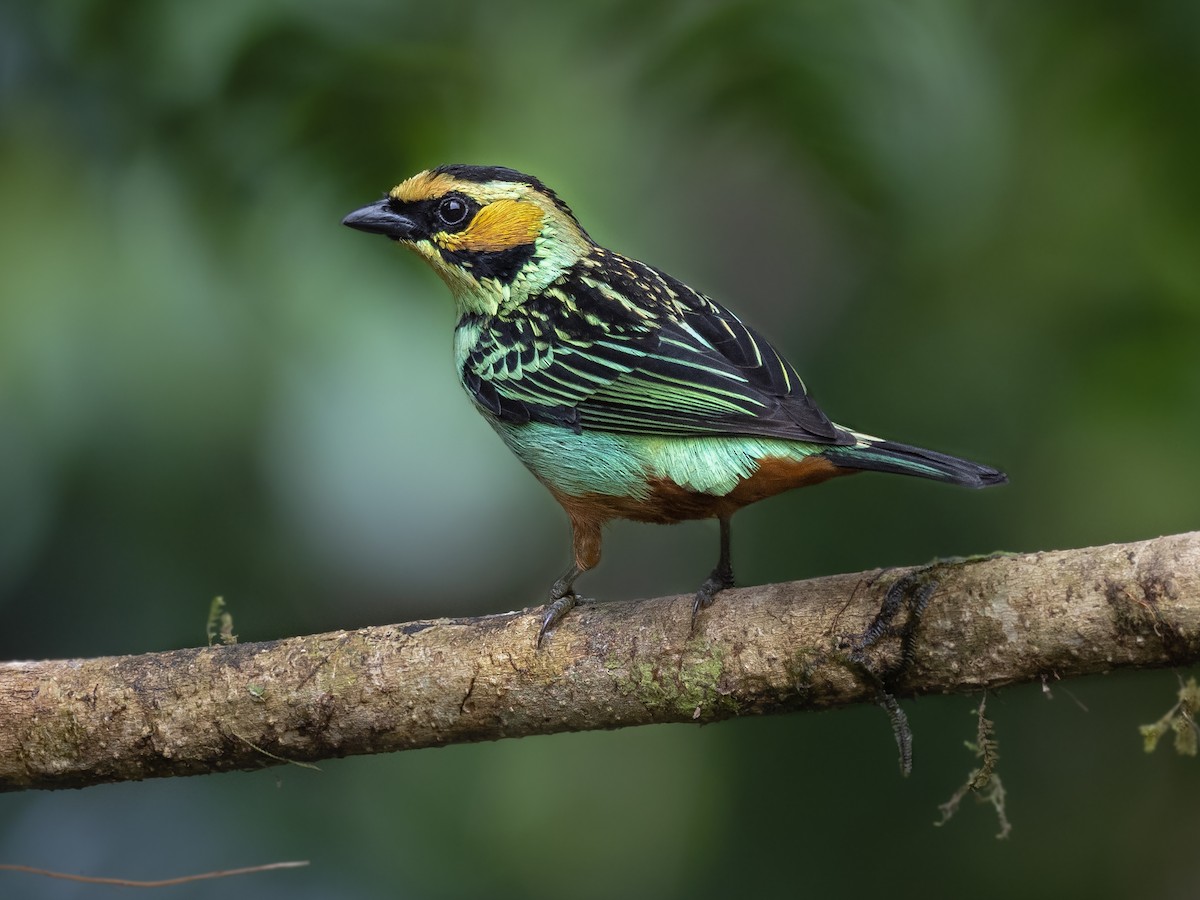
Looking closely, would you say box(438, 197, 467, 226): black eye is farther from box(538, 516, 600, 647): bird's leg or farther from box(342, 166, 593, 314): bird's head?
box(538, 516, 600, 647): bird's leg

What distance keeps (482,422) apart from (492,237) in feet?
2.05

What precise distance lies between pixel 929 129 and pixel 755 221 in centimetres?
225

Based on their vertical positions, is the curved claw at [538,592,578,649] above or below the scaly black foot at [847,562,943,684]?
below

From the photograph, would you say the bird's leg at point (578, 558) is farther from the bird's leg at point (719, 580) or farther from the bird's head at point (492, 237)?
the bird's head at point (492, 237)

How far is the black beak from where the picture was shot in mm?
3934

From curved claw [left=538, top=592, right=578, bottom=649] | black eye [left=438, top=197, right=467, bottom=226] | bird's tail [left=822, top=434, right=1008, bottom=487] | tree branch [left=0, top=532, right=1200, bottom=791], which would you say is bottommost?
tree branch [left=0, top=532, right=1200, bottom=791]

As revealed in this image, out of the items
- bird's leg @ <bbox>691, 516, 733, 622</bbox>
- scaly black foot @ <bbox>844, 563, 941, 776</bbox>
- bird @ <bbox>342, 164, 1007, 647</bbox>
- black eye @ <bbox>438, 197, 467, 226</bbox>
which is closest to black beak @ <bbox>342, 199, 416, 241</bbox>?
bird @ <bbox>342, 164, 1007, 647</bbox>

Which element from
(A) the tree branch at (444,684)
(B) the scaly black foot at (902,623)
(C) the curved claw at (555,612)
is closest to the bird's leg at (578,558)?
(C) the curved claw at (555,612)

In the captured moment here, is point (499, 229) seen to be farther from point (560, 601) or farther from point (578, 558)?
point (560, 601)

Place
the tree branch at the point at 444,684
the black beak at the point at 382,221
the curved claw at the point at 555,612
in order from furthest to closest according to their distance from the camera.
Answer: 1. the black beak at the point at 382,221
2. the curved claw at the point at 555,612
3. the tree branch at the point at 444,684

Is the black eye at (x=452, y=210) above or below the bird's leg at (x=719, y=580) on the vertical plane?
above

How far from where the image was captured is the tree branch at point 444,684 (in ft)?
10.3

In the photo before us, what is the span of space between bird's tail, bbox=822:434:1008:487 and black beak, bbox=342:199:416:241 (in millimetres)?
1610

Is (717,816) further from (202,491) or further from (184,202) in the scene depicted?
(184,202)
